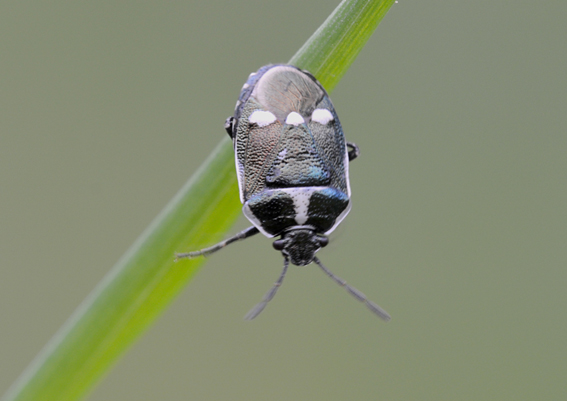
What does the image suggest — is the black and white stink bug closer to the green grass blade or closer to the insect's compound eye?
the insect's compound eye

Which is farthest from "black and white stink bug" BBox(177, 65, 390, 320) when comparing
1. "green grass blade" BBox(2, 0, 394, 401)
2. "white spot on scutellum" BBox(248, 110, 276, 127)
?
"green grass blade" BBox(2, 0, 394, 401)

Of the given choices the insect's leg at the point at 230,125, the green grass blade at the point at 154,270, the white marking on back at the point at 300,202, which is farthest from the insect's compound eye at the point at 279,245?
the green grass blade at the point at 154,270

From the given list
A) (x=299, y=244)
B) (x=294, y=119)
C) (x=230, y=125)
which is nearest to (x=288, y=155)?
(x=294, y=119)

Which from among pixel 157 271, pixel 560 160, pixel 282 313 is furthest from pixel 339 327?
pixel 157 271

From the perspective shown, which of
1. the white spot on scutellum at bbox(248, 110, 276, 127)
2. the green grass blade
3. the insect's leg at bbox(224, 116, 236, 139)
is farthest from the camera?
the white spot on scutellum at bbox(248, 110, 276, 127)

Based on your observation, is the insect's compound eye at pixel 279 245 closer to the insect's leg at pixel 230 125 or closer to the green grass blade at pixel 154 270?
the insect's leg at pixel 230 125

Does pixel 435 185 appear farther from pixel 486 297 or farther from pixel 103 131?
pixel 103 131
